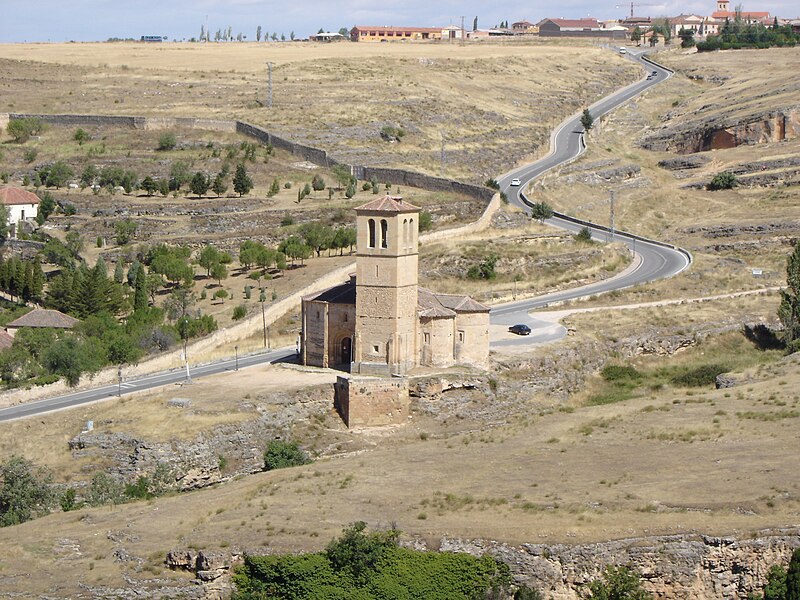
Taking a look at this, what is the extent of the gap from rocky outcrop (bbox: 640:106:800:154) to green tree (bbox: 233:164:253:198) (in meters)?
38.7

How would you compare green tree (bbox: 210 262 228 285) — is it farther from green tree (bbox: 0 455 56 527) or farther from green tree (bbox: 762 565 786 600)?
green tree (bbox: 762 565 786 600)

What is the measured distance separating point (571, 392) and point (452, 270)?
15770mm

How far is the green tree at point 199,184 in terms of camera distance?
95.1 m

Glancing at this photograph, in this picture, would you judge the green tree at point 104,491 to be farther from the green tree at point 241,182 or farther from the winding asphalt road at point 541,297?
the green tree at point 241,182

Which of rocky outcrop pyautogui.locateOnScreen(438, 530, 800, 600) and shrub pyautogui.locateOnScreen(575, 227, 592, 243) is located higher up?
shrub pyautogui.locateOnScreen(575, 227, 592, 243)

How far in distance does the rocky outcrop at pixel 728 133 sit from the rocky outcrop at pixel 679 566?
79990mm

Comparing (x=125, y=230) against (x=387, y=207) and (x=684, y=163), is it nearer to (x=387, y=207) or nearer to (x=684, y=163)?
(x=387, y=207)

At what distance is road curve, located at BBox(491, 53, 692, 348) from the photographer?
7109 cm

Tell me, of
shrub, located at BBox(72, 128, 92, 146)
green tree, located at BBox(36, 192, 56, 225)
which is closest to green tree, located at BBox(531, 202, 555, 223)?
green tree, located at BBox(36, 192, 56, 225)

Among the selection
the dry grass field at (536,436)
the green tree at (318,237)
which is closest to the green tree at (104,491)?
the dry grass field at (536,436)

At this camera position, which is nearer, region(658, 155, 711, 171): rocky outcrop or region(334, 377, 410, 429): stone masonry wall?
region(334, 377, 410, 429): stone masonry wall

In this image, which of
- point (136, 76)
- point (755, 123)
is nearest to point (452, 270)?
point (755, 123)

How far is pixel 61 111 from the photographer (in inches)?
4722

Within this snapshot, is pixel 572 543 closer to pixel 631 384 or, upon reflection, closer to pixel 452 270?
pixel 631 384
